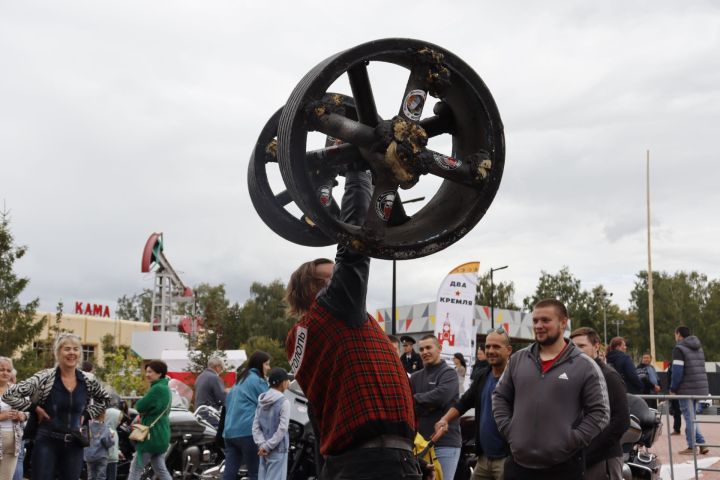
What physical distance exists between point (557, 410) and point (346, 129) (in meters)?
3.32

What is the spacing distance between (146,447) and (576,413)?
6925 millimetres

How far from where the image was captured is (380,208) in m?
3.44

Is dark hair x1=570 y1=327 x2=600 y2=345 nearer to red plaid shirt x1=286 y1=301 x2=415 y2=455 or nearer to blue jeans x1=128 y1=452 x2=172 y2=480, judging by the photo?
red plaid shirt x1=286 y1=301 x2=415 y2=455

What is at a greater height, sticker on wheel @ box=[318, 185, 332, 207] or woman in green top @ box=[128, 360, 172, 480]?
sticker on wheel @ box=[318, 185, 332, 207]

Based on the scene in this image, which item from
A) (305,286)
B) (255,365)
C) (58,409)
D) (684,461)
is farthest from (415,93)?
(684,461)

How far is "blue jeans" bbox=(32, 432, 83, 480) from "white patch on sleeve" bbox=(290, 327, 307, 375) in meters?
5.14

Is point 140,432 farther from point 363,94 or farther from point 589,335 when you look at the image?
point 363,94

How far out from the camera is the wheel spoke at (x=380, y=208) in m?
3.40

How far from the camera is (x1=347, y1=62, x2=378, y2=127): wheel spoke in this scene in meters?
3.36

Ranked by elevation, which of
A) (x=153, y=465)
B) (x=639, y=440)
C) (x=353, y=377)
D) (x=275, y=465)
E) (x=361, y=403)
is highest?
(x=353, y=377)

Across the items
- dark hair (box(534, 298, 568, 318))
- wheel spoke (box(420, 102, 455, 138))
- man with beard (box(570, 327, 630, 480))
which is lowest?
man with beard (box(570, 327, 630, 480))

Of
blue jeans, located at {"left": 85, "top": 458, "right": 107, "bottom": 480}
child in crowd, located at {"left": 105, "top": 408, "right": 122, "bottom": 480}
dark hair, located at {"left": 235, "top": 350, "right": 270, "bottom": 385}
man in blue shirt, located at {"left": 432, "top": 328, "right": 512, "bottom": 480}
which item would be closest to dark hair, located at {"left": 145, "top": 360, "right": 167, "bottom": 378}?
child in crowd, located at {"left": 105, "top": 408, "right": 122, "bottom": 480}

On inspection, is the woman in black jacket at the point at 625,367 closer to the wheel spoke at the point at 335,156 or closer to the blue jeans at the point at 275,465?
the blue jeans at the point at 275,465

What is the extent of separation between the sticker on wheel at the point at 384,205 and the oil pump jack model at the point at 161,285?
71.8 metres
